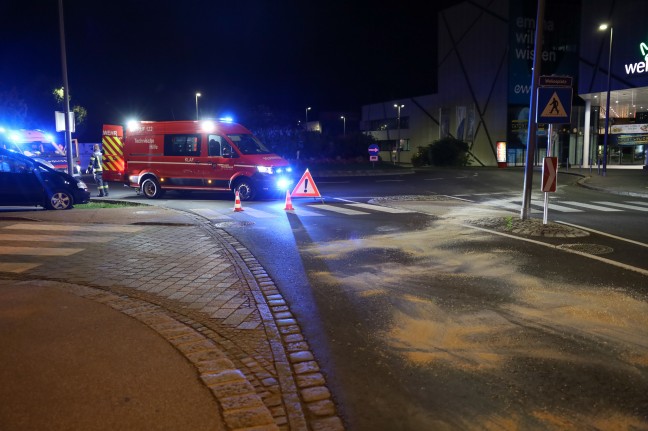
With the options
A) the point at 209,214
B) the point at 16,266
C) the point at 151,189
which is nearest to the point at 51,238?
the point at 16,266

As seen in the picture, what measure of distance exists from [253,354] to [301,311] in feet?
4.62

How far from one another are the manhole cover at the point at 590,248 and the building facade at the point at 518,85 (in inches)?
1193

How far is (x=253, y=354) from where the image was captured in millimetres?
A: 4633

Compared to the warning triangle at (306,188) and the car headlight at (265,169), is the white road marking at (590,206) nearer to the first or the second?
the warning triangle at (306,188)

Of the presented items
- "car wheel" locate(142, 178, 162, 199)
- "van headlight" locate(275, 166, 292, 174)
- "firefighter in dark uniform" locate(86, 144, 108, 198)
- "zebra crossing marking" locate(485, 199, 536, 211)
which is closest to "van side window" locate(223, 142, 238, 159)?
"van headlight" locate(275, 166, 292, 174)

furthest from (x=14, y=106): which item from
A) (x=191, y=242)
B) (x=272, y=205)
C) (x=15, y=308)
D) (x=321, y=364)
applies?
(x=321, y=364)

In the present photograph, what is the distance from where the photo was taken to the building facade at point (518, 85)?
1564 inches

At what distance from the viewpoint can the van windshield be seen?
59.7 feet

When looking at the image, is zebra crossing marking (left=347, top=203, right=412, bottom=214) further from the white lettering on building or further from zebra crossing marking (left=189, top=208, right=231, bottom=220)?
the white lettering on building

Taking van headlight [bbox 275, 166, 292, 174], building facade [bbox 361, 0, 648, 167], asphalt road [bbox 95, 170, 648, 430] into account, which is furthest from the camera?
building facade [bbox 361, 0, 648, 167]

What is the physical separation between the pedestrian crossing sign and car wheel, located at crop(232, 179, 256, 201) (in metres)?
9.66

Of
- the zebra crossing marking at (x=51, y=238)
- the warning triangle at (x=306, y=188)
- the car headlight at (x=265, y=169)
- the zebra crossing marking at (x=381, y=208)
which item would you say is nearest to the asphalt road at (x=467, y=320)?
the zebra crossing marking at (x=51, y=238)

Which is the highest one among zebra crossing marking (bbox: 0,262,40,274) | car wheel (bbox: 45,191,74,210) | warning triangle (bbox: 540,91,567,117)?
warning triangle (bbox: 540,91,567,117)

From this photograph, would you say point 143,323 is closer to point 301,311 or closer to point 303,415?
point 301,311
